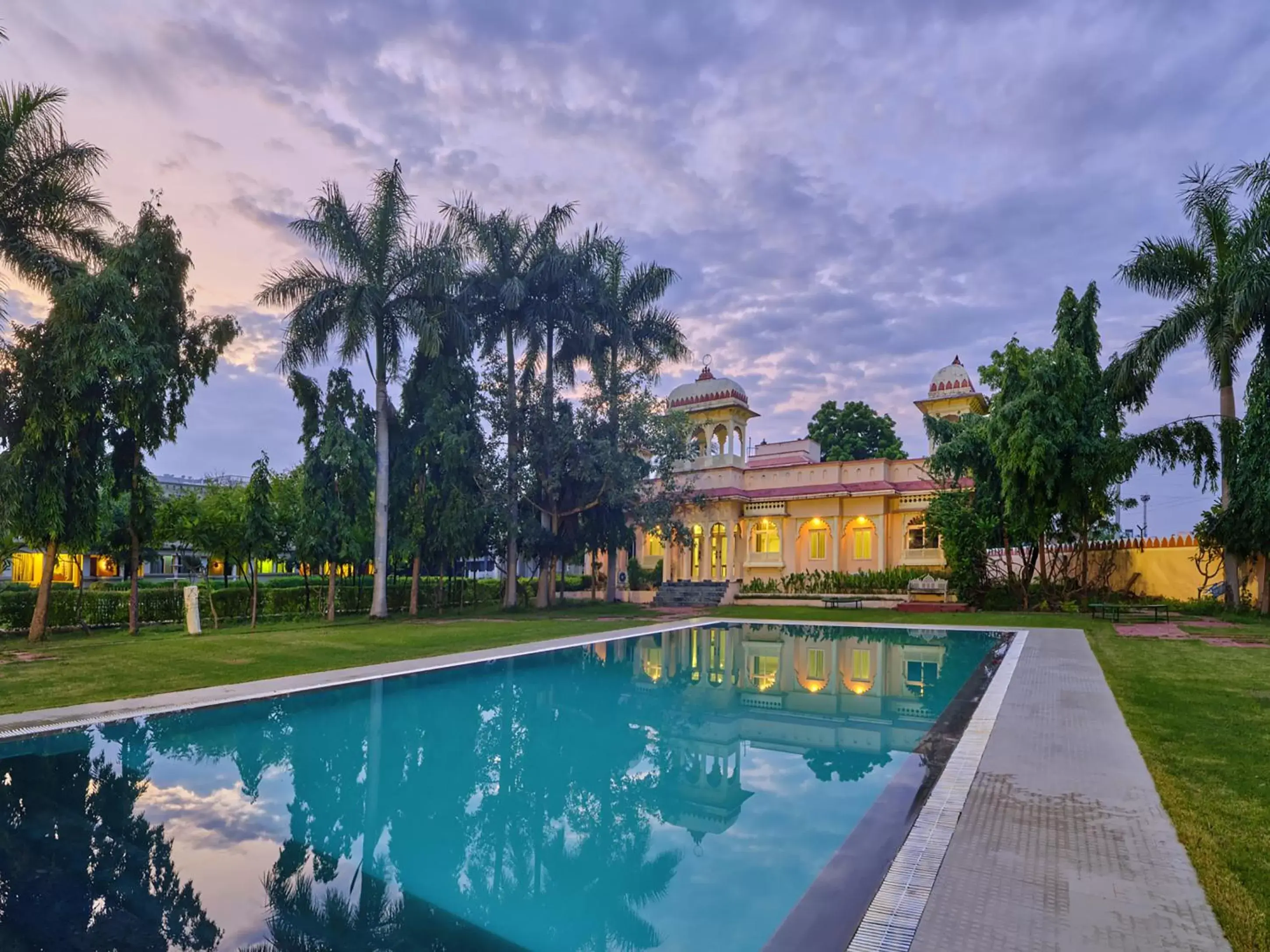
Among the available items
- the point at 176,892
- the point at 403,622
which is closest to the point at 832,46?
the point at 176,892

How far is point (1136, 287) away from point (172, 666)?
2576 centimetres

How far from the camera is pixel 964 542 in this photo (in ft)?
75.7

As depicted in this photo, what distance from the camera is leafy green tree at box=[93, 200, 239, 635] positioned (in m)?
14.6

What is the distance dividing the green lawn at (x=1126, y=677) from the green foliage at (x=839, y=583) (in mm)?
3638

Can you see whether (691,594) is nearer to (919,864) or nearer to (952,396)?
(952,396)

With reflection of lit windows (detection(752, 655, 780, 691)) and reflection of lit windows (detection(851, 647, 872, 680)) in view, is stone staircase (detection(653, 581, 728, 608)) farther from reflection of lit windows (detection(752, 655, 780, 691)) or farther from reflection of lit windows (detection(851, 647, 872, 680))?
reflection of lit windows (detection(752, 655, 780, 691))

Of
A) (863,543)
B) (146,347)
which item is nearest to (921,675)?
(146,347)

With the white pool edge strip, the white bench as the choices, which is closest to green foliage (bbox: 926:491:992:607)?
the white bench

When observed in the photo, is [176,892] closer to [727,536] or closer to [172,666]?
[172,666]

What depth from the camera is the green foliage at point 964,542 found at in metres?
22.9

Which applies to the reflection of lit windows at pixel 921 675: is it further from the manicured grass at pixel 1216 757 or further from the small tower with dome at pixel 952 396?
the small tower with dome at pixel 952 396

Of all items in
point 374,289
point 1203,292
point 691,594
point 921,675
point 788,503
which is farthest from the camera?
point 788,503

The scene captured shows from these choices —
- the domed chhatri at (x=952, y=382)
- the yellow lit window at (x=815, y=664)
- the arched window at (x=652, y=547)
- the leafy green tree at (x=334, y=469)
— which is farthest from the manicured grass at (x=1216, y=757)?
the arched window at (x=652, y=547)

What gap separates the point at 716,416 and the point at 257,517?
18771 mm
